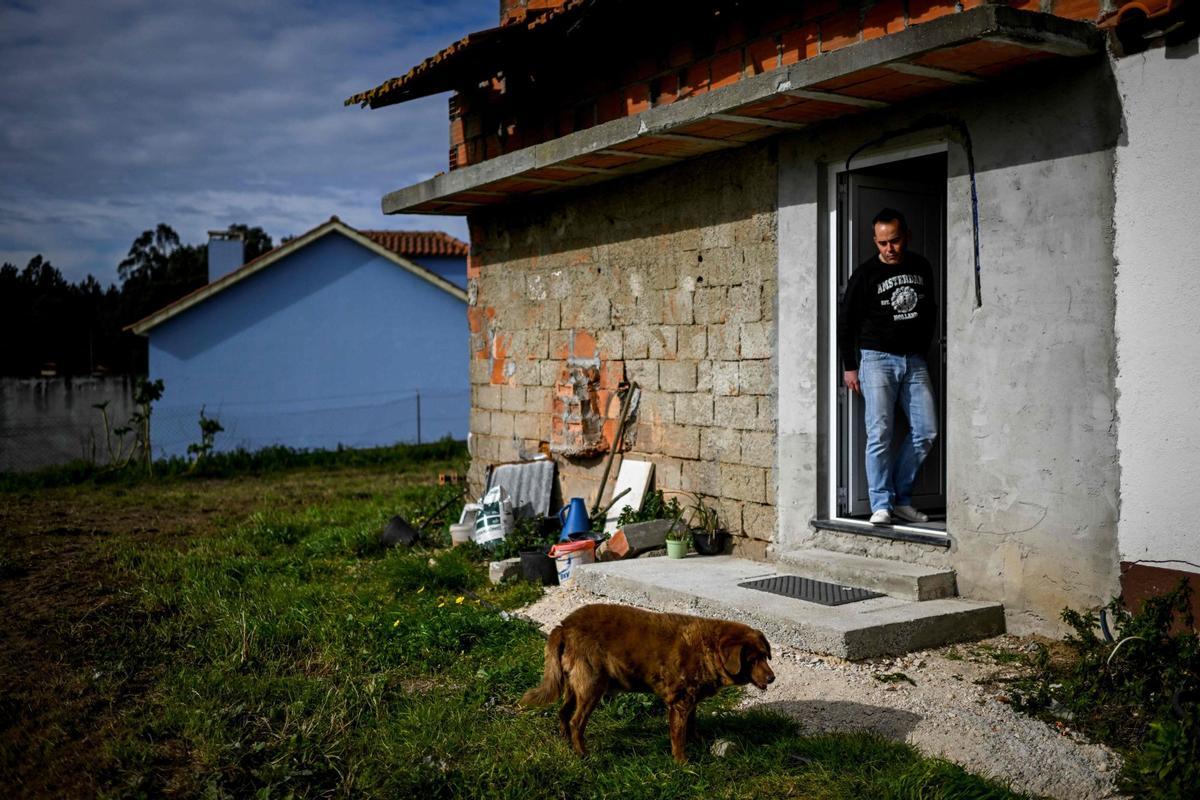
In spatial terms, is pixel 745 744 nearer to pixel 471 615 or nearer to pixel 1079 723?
pixel 1079 723

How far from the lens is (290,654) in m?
5.91

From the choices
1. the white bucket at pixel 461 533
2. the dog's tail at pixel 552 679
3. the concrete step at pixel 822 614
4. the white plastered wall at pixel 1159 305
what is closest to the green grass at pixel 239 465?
the white bucket at pixel 461 533

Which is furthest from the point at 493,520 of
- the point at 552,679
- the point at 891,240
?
the point at 552,679

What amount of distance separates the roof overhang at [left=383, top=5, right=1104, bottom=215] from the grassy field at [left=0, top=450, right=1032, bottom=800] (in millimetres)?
3262

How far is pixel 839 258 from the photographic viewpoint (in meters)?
6.98

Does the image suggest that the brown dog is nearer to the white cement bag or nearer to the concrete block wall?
the concrete block wall

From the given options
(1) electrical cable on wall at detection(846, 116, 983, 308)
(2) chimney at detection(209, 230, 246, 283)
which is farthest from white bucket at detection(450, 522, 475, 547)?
(2) chimney at detection(209, 230, 246, 283)

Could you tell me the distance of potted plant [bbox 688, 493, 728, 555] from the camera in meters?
7.73

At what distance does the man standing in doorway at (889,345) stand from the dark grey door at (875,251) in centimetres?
26

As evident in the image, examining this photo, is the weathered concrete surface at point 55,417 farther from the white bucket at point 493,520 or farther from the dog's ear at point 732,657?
the dog's ear at point 732,657

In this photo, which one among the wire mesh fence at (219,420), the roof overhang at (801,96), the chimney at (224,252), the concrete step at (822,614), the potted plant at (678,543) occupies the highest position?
A: the chimney at (224,252)

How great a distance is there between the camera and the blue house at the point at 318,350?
926 inches

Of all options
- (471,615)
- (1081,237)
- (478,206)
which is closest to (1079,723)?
(1081,237)

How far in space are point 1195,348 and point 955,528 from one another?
1.72m
